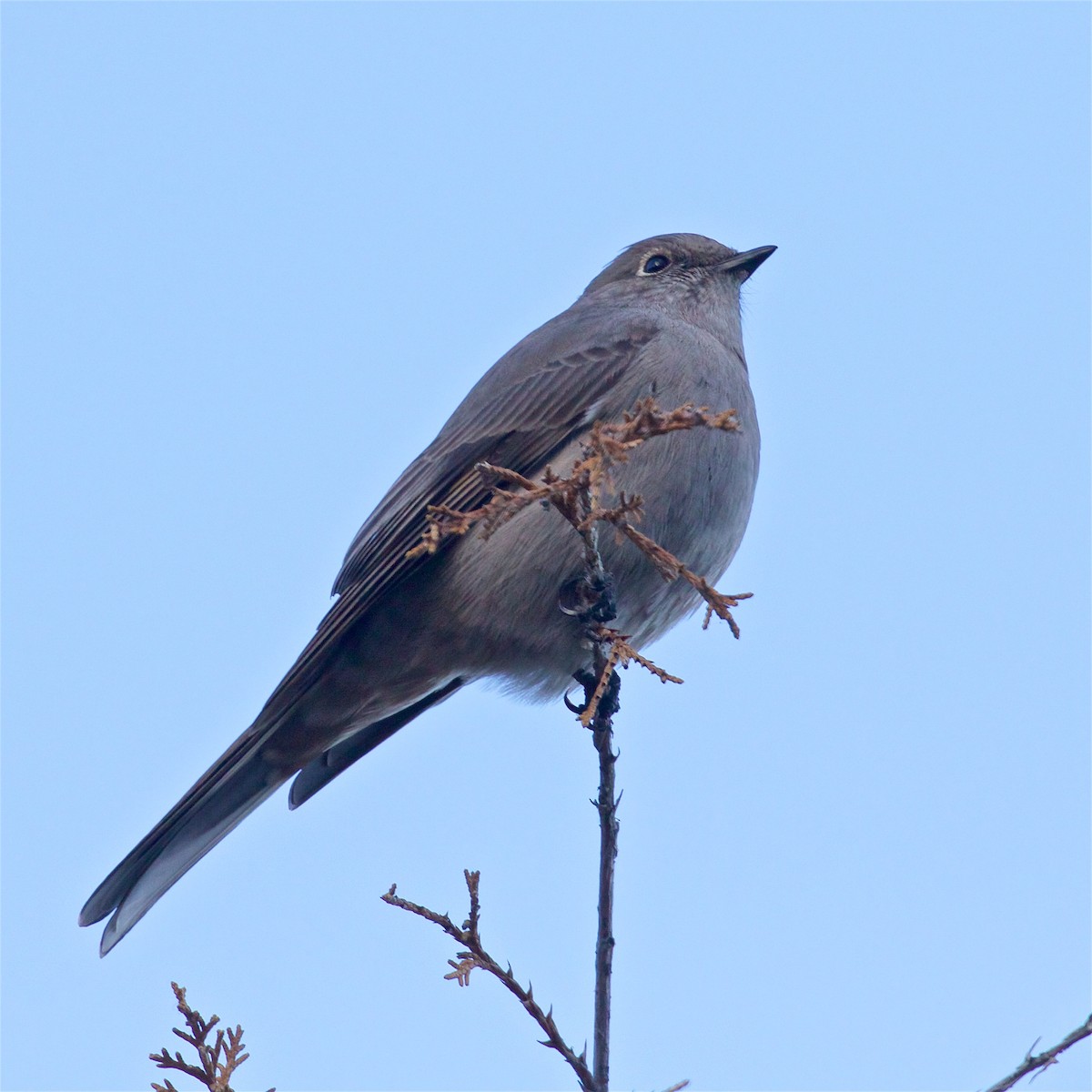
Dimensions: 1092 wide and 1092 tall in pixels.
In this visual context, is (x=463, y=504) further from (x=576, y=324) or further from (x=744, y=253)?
(x=744, y=253)

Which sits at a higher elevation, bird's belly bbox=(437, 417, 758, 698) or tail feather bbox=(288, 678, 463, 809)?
tail feather bbox=(288, 678, 463, 809)

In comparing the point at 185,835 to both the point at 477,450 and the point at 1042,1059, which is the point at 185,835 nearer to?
the point at 477,450

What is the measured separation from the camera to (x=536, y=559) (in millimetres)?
6461

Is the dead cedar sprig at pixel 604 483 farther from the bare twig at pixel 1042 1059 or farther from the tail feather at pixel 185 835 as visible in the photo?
the tail feather at pixel 185 835

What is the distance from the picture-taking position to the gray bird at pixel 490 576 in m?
6.46

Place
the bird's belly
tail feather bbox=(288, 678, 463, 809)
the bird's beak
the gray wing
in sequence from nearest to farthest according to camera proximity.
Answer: the bird's belly, the gray wing, tail feather bbox=(288, 678, 463, 809), the bird's beak

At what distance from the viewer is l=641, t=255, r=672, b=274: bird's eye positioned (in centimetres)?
859

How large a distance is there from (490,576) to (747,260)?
2946mm

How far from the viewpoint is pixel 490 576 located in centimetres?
655

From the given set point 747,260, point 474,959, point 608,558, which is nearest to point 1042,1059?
point 474,959

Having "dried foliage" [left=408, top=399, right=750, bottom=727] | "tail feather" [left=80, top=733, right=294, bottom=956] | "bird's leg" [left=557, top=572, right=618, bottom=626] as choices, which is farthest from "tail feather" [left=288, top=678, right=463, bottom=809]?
"dried foliage" [left=408, top=399, right=750, bottom=727]

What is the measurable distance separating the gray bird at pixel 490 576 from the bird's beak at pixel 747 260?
3.40 feet

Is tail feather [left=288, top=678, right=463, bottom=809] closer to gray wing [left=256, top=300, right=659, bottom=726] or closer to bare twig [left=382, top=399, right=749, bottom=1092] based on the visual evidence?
gray wing [left=256, top=300, right=659, bottom=726]

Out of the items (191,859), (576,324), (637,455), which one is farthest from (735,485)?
(191,859)
